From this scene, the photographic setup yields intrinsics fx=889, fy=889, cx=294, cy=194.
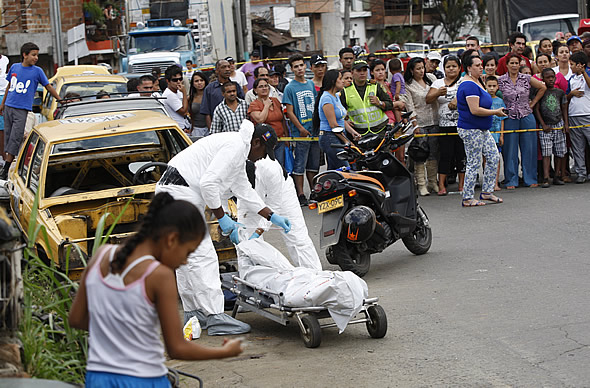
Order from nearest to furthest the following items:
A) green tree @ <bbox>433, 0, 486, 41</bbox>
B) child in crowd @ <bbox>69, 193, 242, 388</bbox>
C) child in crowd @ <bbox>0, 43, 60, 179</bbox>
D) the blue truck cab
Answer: child in crowd @ <bbox>69, 193, 242, 388</bbox>
child in crowd @ <bbox>0, 43, 60, 179</bbox>
the blue truck cab
green tree @ <bbox>433, 0, 486, 41</bbox>

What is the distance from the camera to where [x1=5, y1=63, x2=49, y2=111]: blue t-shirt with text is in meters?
14.3

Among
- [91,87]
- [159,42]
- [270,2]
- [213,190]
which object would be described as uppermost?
[270,2]

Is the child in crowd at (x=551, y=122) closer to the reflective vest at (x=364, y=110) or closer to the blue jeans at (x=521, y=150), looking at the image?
the blue jeans at (x=521, y=150)

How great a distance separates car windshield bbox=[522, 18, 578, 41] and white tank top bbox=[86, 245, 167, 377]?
2495 cm

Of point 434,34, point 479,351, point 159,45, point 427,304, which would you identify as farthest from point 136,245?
point 434,34

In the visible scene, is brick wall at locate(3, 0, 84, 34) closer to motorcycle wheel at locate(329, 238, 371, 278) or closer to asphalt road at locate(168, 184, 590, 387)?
asphalt road at locate(168, 184, 590, 387)

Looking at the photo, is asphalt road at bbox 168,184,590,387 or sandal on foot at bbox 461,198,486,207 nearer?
asphalt road at bbox 168,184,590,387

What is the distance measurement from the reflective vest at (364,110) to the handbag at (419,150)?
0.88 m

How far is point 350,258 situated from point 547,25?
20449 mm

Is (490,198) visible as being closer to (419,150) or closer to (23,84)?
(419,150)

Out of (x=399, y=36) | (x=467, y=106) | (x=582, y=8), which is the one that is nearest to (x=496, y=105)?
(x=467, y=106)

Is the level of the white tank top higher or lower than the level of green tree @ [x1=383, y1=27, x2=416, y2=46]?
lower

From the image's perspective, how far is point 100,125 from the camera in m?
8.92

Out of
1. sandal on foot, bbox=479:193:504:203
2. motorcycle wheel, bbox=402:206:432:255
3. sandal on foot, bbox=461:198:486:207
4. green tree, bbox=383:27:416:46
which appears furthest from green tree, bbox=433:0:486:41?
motorcycle wheel, bbox=402:206:432:255
